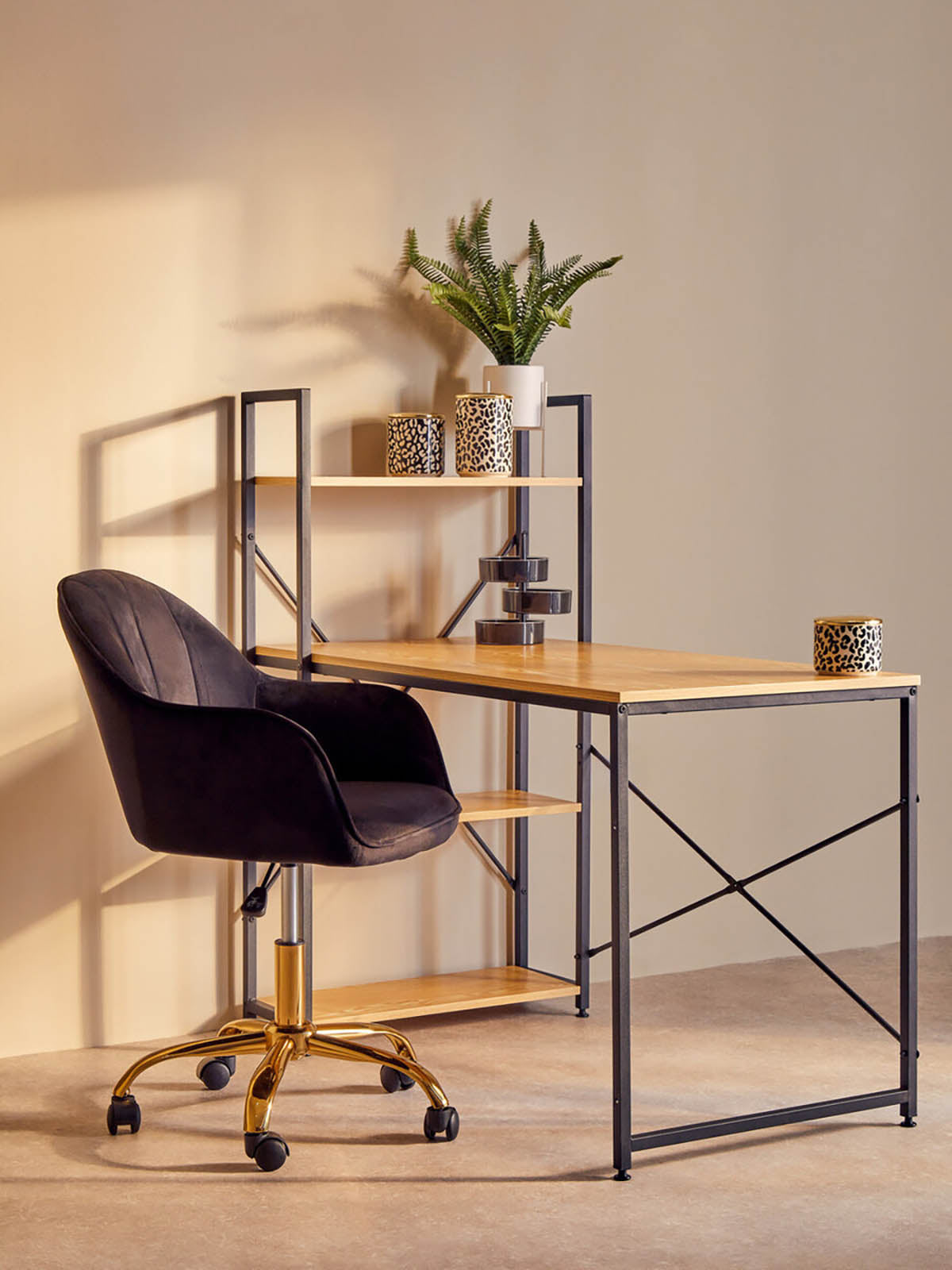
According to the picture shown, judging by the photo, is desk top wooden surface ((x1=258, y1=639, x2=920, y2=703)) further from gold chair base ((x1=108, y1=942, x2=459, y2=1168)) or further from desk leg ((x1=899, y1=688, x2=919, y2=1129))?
gold chair base ((x1=108, y1=942, x2=459, y2=1168))

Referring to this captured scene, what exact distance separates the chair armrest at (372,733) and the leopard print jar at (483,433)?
0.63 meters

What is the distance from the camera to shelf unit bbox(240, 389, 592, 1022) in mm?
3664

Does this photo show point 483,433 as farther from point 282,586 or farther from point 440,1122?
point 440,1122

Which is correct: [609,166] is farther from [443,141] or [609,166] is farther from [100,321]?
[100,321]

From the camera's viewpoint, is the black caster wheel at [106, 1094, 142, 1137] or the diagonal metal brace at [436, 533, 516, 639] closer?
the black caster wheel at [106, 1094, 142, 1137]

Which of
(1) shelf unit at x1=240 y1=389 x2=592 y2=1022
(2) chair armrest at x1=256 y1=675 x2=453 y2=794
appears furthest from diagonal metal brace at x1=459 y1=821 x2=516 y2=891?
(2) chair armrest at x1=256 y1=675 x2=453 y2=794

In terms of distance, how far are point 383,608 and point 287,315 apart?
0.69 m

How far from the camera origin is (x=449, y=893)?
4117mm

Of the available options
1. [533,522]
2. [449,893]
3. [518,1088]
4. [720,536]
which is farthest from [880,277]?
[518,1088]

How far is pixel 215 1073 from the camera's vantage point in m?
3.35

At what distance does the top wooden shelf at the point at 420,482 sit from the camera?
362cm

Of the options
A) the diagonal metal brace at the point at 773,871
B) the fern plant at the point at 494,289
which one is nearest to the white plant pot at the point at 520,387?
the fern plant at the point at 494,289

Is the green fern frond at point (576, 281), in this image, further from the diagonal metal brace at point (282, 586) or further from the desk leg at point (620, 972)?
the desk leg at point (620, 972)

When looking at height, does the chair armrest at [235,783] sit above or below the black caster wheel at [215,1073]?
above
